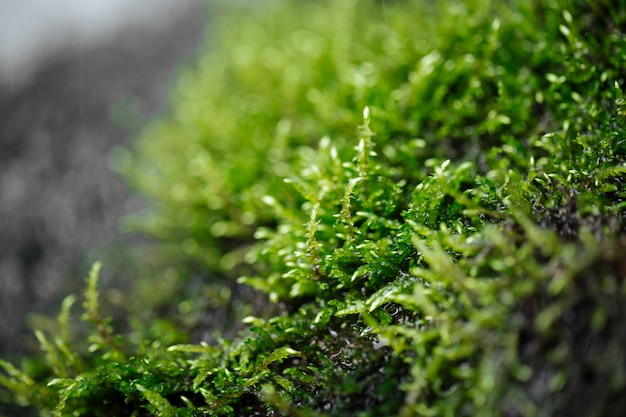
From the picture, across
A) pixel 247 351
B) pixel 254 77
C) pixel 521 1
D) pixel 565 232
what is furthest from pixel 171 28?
pixel 565 232

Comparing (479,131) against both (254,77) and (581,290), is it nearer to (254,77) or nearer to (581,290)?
(581,290)

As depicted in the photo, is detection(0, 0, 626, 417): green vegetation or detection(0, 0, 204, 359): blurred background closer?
detection(0, 0, 626, 417): green vegetation

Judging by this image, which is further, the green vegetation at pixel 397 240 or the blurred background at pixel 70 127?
the blurred background at pixel 70 127

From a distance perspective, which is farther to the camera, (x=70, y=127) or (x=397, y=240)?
(x=70, y=127)
